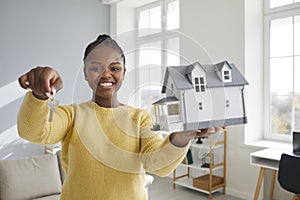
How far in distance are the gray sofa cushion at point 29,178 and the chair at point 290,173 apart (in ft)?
5.86

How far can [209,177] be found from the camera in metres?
3.38

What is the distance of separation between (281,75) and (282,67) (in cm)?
9

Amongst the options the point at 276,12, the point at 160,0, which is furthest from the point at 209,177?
the point at 160,0

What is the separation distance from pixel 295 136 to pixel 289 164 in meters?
0.46

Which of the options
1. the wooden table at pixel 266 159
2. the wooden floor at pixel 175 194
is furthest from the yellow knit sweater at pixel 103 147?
the wooden floor at pixel 175 194

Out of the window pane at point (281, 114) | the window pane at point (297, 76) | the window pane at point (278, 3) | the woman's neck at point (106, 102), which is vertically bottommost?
the window pane at point (281, 114)

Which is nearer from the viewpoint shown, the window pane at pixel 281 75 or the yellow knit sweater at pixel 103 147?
the yellow knit sweater at pixel 103 147

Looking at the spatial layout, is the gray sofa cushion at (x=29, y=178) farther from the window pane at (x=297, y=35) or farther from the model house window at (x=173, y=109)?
the window pane at (x=297, y=35)

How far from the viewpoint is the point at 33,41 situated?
167 inches

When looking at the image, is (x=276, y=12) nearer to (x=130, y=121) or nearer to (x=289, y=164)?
(x=289, y=164)

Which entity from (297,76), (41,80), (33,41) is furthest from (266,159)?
(33,41)

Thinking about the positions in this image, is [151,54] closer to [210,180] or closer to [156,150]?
[156,150]

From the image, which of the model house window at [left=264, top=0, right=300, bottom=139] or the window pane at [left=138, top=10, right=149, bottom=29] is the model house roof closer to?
the window pane at [left=138, top=10, right=149, bottom=29]

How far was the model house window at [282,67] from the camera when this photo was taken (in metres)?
3.17
